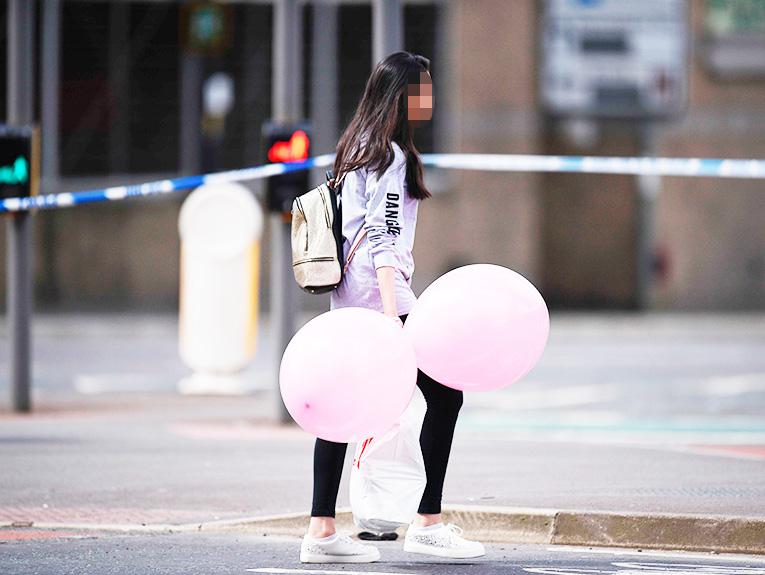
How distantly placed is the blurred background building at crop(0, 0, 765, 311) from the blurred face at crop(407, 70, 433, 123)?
63.4ft

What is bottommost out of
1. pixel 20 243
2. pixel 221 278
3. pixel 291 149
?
pixel 221 278

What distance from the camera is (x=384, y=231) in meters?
5.98

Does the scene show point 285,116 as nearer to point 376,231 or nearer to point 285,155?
point 285,155

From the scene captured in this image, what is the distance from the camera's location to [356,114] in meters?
6.22

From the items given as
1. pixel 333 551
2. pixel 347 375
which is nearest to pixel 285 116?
pixel 333 551

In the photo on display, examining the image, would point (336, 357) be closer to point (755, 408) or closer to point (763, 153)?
point (755, 408)

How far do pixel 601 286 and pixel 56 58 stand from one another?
10.3 meters

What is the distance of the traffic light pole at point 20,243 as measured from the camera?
38.8 feet

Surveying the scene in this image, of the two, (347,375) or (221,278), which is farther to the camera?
(221,278)

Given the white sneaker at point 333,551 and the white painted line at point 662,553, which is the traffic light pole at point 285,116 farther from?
the white sneaker at point 333,551

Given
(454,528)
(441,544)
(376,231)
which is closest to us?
(376,231)

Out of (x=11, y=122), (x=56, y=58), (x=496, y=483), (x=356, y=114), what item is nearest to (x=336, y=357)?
(x=356, y=114)

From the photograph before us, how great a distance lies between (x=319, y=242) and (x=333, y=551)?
46.9 inches

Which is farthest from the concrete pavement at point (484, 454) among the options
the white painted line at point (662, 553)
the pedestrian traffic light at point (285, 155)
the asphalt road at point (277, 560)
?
the pedestrian traffic light at point (285, 155)
